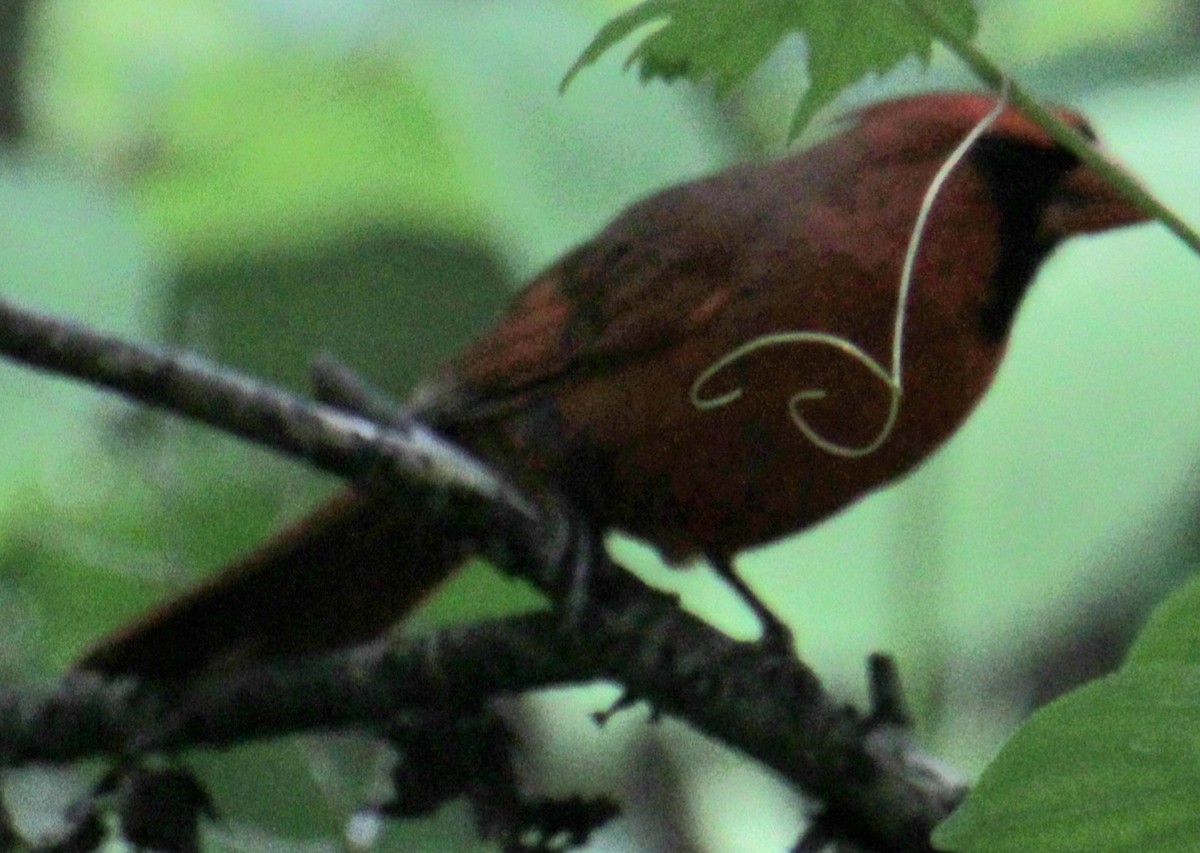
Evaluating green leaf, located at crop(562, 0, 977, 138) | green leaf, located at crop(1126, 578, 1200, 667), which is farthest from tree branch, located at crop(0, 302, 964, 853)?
green leaf, located at crop(1126, 578, 1200, 667)

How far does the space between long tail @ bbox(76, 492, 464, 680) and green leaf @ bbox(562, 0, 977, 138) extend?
1412 mm

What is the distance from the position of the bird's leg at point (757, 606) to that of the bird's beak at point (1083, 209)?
0.54 m

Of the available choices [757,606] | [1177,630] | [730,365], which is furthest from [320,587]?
[1177,630]

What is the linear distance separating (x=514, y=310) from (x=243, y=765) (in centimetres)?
66

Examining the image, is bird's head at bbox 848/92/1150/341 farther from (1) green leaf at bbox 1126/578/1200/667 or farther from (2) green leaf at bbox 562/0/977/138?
(1) green leaf at bbox 1126/578/1200/667

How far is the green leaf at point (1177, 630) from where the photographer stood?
781mm

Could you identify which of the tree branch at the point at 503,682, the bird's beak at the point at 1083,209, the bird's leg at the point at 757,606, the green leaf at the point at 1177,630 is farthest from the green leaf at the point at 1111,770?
the bird's leg at the point at 757,606

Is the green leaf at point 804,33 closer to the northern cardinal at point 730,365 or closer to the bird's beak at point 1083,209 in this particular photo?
the northern cardinal at point 730,365

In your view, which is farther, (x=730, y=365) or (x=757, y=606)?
(x=757, y=606)

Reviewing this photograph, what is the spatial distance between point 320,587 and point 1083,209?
98 centimetres

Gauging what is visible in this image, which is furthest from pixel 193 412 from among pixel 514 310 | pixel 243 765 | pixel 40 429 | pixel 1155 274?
pixel 1155 274

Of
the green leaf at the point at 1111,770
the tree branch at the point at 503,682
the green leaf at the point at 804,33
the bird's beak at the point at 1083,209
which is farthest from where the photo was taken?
the bird's beak at the point at 1083,209

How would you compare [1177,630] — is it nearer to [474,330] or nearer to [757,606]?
[757,606]

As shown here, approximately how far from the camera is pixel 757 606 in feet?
8.00
